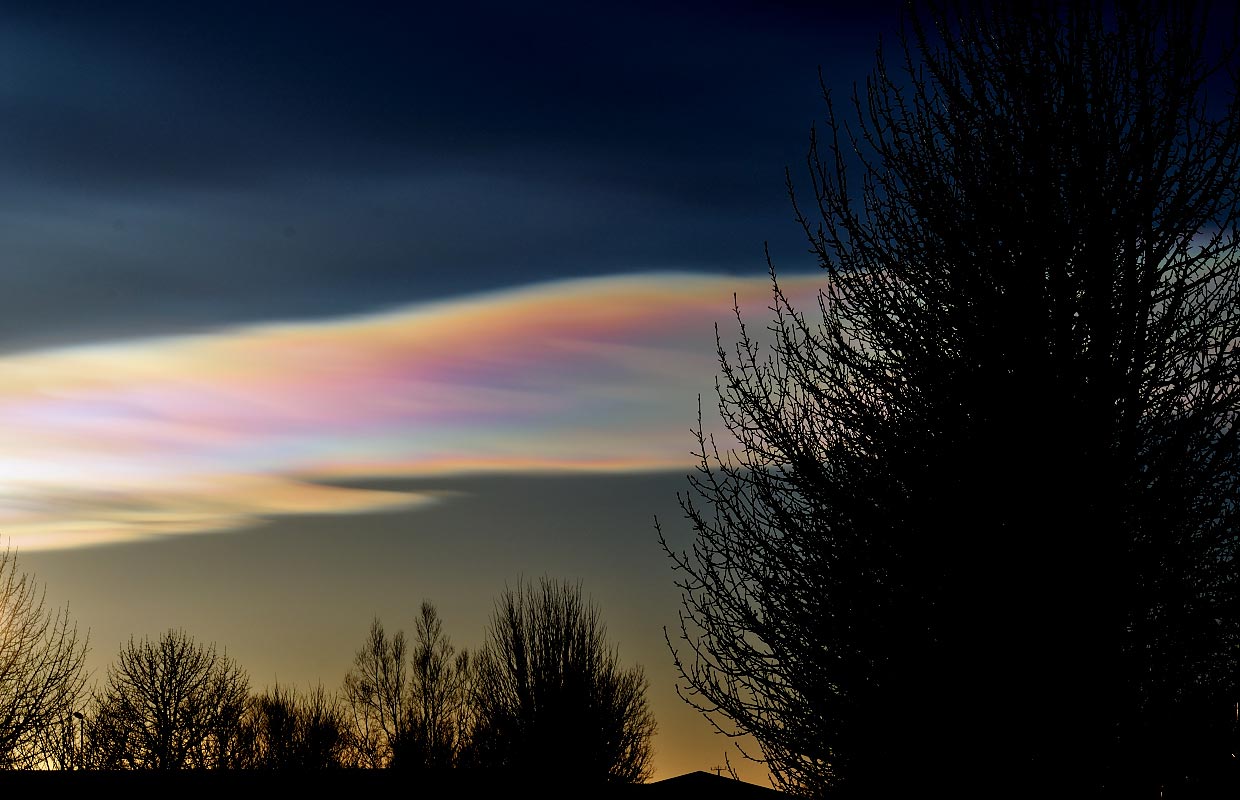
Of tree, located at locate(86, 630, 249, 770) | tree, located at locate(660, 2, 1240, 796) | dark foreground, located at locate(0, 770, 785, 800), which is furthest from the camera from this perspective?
tree, located at locate(86, 630, 249, 770)

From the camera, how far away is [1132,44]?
32.0ft

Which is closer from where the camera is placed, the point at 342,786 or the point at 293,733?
the point at 342,786

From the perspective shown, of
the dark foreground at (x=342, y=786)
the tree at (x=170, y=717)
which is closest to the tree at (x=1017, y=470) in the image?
the dark foreground at (x=342, y=786)

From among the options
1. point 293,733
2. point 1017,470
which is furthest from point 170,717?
point 1017,470

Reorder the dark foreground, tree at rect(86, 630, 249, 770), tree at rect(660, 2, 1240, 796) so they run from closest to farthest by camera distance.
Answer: tree at rect(660, 2, 1240, 796) < the dark foreground < tree at rect(86, 630, 249, 770)

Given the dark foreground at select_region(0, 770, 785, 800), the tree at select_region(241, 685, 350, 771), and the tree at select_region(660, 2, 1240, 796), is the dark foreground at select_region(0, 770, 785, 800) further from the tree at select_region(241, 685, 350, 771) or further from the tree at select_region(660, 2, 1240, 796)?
the tree at select_region(241, 685, 350, 771)

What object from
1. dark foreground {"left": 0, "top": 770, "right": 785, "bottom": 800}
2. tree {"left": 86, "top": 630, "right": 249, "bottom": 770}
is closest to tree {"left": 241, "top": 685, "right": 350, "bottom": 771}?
tree {"left": 86, "top": 630, "right": 249, "bottom": 770}

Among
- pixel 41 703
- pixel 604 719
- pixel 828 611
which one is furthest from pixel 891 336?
pixel 41 703

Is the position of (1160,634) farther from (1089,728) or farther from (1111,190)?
(1111,190)

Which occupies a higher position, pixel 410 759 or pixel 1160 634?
pixel 410 759

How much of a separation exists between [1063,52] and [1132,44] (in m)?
0.54

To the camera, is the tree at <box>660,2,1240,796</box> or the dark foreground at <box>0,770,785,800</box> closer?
the tree at <box>660,2,1240,796</box>

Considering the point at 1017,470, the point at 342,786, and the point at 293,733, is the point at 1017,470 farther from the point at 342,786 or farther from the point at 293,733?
the point at 293,733

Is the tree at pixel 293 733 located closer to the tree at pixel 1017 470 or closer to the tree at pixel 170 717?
the tree at pixel 170 717
